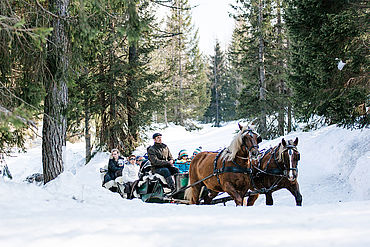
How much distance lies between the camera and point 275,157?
284 inches

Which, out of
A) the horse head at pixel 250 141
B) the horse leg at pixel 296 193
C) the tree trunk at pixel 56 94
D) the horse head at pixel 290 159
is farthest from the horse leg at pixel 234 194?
the tree trunk at pixel 56 94

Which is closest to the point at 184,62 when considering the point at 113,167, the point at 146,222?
the point at 113,167

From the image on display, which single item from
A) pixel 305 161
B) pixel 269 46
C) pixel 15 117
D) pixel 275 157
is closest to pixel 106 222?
pixel 15 117

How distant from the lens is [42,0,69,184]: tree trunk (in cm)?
704

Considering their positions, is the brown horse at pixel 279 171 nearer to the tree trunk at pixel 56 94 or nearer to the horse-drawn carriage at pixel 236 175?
the horse-drawn carriage at pixel 236 175

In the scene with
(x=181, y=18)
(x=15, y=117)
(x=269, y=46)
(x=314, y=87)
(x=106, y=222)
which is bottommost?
(x=106, y=222)

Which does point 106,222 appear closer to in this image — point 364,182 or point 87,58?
point 87,58

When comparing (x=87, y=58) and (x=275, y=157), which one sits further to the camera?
(x=87, y=58)

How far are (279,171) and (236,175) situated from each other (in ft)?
3.86

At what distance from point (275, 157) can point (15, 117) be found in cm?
568

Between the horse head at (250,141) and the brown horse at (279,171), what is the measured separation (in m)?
0.84

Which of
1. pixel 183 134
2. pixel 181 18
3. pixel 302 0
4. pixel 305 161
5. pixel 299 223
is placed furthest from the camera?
pixel 181 18

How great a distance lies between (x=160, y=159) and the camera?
27.3ft

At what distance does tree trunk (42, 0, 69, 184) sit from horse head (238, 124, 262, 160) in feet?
14.0
